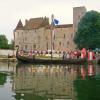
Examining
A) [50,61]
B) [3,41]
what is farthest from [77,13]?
[50,61]

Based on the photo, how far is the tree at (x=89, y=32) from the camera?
77.4m

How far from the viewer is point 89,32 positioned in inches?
3115

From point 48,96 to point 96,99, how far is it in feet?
7.23

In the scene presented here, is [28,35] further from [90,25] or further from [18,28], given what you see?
[90,25]

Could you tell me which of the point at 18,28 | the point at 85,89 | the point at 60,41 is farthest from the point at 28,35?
the point at 85,89

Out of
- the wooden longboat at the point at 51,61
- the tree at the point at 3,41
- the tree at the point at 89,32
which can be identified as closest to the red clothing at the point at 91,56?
the wooden longboat at the point at 51,61

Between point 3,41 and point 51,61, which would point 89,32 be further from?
point 3,41

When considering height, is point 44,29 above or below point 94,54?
above

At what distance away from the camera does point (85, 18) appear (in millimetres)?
81688

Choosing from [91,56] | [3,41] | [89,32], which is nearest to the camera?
[91,56]

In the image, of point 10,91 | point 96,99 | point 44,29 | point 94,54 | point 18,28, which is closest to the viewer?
point 96,99

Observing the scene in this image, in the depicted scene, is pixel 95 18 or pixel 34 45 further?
pixel 34 45

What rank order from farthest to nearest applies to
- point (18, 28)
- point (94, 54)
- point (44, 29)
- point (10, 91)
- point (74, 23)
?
point (18, 28)
point (44, 29)
point (74, 23)
point (94, 54)
point (10, 91)

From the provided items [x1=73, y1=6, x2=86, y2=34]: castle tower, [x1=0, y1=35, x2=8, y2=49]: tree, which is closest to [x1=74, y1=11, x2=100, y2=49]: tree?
[x1=73, y1=6, x2=86, y2=34]: castle tower
